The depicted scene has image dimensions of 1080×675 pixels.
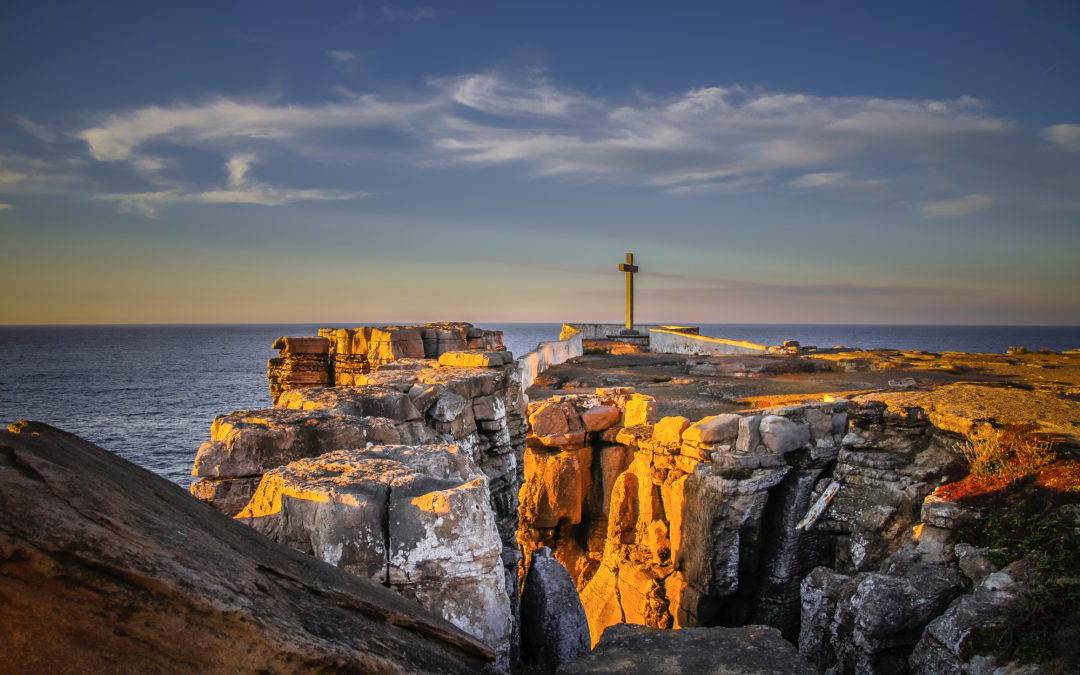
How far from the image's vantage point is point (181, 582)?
1846 mm

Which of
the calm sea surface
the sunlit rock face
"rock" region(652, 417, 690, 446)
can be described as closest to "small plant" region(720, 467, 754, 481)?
"rock" region(652, 417, 690, 446)

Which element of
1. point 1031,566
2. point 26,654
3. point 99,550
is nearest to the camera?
point 26,654

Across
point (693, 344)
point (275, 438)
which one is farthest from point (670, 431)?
point (693, 344)

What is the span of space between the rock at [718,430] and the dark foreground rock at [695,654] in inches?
256

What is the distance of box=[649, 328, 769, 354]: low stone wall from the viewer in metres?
29.5

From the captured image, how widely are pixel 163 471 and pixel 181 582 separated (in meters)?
29.8

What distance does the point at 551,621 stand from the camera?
6008 mm

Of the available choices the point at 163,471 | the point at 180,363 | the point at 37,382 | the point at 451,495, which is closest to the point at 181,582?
the point at 451,495

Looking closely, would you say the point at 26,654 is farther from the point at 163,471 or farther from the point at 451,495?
the point at 163,471

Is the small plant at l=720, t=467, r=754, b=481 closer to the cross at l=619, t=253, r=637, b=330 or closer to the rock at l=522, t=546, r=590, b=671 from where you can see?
the rock at l=522, t=546, r=590, b=671

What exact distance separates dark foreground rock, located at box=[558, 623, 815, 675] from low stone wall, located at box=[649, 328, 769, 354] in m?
25.0

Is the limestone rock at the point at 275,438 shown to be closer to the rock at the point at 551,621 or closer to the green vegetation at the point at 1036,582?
the rock at the point at 551,621

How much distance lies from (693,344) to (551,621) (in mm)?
28503

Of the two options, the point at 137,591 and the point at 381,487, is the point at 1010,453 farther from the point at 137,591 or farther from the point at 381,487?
the point at 137,591
